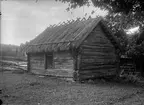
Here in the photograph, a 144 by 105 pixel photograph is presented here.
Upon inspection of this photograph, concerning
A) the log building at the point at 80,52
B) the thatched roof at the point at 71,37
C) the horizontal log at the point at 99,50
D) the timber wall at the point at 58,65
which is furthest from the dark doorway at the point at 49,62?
the horizontal log at the point at 99,50

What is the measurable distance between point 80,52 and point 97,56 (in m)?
2.46

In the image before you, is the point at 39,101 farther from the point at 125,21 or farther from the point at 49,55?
the point at 125,21

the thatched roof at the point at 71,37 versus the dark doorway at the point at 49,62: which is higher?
the thatched roof at the point at 71,37

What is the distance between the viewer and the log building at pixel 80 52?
54.7ft

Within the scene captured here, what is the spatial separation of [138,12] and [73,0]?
6183 millimetres

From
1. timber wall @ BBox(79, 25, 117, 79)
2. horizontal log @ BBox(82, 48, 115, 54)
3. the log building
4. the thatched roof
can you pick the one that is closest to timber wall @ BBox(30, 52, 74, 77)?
the log building

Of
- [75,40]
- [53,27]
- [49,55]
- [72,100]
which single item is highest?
[53,27]

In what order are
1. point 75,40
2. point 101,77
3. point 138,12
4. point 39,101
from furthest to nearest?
1. point 101,77
2. point 138,12
3. point 75,40
4. point 39,101

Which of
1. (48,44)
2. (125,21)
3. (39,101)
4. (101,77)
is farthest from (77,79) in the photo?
(125,21)

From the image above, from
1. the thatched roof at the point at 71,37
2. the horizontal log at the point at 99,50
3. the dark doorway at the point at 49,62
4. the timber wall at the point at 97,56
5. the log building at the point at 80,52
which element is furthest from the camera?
the dark doorway at the point at 49,62

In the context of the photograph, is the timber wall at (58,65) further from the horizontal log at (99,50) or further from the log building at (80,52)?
Result: the horizontal log at (99,50)

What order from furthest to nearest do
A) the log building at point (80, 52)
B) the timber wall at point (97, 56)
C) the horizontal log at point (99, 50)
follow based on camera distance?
1. the horizontal log at point (99, 50)
2. the timber wall at point (97, 56)
3. the log building at point (80, 52)

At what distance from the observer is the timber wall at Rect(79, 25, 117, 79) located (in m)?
17.1

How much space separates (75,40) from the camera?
16.2 metres
